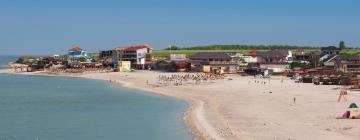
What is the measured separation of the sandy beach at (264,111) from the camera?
28.0 metres

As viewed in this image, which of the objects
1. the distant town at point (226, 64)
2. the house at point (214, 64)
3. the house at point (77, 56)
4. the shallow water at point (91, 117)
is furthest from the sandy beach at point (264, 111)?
the house at point (77, 56)

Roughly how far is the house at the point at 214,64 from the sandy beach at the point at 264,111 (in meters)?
23.2

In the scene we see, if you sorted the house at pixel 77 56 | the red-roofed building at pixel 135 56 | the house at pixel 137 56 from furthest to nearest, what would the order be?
1. the house at pixel 77 56
2. the house at pixel 137 56
3. the red-roofed building at pixel 135 56

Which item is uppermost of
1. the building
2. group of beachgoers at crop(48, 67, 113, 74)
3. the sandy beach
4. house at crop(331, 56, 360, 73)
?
the building

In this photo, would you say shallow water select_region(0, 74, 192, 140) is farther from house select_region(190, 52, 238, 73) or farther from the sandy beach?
house select_region(190, 52, 238, 73)

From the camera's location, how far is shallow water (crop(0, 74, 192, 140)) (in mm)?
30031

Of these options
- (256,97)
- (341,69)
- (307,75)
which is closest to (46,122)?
(256,97)

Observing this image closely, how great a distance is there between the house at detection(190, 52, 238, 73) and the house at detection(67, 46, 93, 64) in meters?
27.3

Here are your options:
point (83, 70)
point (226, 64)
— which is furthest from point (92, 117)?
point (83, 70)

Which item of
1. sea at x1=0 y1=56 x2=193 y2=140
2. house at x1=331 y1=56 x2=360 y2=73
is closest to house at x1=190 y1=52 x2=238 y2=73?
house at x1=331 y1=56 x2=360 y2=73

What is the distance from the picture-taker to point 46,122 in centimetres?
3503

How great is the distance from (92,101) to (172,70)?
4434 cm

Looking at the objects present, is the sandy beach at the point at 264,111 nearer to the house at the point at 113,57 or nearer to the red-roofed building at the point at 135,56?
the red-roofed building at the point at 135,56

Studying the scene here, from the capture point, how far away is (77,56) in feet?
392
